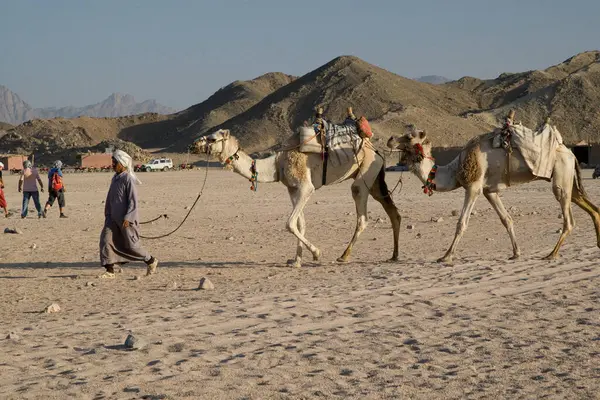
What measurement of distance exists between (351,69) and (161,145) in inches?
1471

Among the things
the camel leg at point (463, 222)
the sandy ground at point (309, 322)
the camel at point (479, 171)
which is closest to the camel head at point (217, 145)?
the sandy ground at point (309, 322)

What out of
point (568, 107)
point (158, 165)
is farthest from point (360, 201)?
point (568, 107)

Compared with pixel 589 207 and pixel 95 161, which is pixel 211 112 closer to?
pixel 95 161

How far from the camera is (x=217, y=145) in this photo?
1123 cm

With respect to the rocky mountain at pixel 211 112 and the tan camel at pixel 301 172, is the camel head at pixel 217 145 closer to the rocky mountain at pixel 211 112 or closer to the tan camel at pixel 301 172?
the tan camel at pixel 301 172

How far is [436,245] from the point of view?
1348cm

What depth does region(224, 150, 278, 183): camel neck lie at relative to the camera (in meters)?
11.5

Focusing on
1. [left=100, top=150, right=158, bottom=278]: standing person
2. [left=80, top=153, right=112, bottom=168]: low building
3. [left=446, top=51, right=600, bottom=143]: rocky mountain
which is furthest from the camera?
[left=446, top=51, right=600, bottom=143]: rocky mountain

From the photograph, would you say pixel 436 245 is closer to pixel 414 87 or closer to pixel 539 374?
pixel 539 374

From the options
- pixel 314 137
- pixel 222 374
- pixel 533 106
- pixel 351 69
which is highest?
pixel 351 69

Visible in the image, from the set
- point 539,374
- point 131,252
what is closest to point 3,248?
point 131,252

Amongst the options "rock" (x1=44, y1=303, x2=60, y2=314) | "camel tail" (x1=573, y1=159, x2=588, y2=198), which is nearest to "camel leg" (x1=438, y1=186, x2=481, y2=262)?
"camel tail" (x1=573, y1=159, x2=588, y2=198)

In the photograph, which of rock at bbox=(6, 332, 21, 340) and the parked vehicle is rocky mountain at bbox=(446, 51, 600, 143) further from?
rock at bbox=(6, 332, 21, 340)

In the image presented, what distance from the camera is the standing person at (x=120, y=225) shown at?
10.6 meters
